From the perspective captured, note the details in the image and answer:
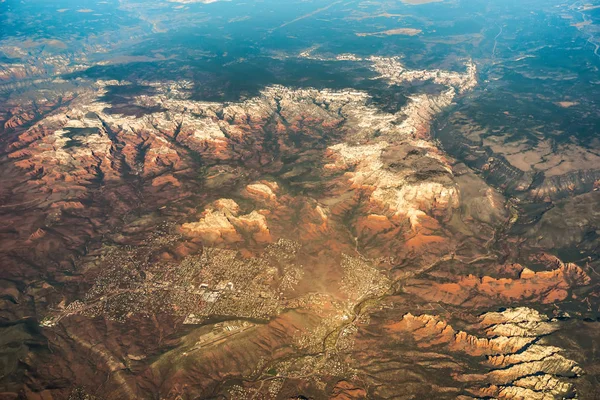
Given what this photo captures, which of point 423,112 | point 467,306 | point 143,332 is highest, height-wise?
point 423,112

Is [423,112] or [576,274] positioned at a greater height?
[423,112]

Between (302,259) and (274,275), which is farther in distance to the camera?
(302,259)

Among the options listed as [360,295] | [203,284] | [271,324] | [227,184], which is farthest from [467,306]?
[227,184]

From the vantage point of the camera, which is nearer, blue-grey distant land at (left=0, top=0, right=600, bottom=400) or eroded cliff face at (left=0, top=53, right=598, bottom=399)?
blue-grey distant land at (left=0, top=0, right=600, bottom=400)

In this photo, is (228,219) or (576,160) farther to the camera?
(576,160)

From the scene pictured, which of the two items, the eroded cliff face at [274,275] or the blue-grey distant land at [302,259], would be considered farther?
the eroded cliff face at [274,275]

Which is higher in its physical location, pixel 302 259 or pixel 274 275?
pixel 274 275

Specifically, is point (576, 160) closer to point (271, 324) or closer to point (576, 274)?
point (576, 274)

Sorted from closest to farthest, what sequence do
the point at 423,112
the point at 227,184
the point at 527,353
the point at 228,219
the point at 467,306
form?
the point at 527,353
the point at 467,306
the point at 228,219
the point at 227,184
the point at 423,112
